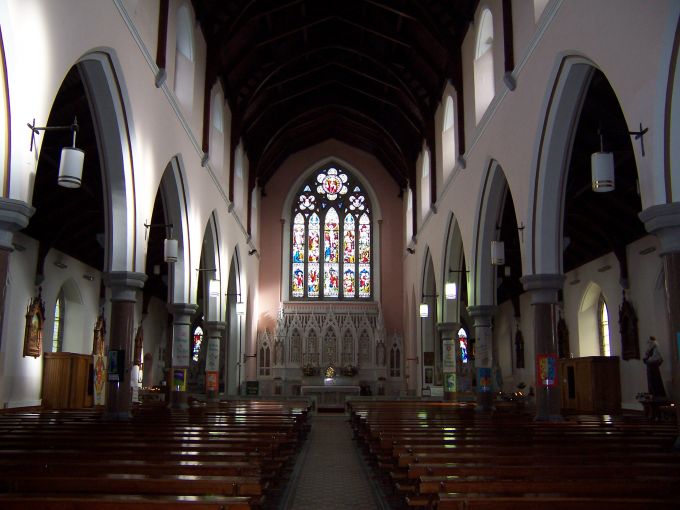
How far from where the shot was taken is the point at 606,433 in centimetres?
829

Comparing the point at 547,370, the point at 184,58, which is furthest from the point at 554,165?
the point at 184,58

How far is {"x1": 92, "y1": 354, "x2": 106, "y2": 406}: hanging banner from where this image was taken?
18703 mm

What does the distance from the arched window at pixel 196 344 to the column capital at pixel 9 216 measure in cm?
2443

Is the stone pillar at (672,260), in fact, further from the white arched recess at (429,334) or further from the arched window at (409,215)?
the arched window at (409,215)

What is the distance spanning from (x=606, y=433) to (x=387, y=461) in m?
2.65

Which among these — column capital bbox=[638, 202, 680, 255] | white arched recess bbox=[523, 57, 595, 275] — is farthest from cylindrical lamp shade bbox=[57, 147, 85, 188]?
white arched recess bbox=[523, 57, 595, 275]

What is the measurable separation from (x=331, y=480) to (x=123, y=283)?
5.08 metres

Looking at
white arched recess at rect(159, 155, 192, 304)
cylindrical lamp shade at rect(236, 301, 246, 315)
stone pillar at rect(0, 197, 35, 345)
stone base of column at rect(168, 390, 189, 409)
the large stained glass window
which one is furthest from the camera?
the large stained glass window

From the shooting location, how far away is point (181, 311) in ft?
51.9

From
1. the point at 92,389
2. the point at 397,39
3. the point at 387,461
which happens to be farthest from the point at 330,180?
the point at 387,461

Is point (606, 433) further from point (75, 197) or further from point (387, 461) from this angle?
point (75, 197)

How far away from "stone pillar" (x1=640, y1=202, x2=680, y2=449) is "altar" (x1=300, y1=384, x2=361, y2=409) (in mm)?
18709

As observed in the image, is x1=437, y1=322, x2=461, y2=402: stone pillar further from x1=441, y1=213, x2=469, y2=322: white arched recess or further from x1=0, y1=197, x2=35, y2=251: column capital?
x1=0, y1=197, x2=35, y2=251: column capital

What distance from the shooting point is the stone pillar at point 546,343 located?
11.4 m
